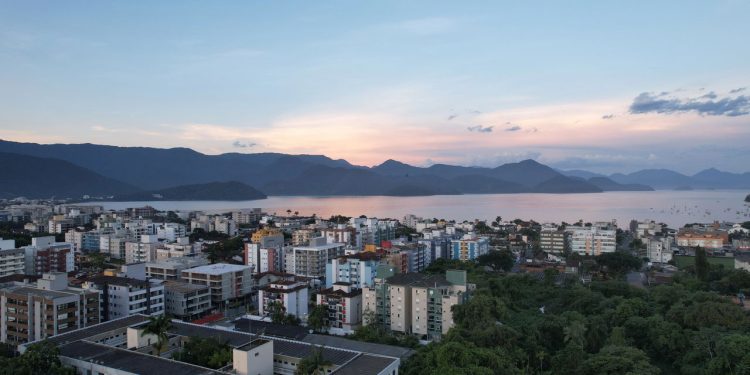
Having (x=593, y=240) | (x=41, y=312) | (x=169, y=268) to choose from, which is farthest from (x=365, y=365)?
(x=593, y=240)

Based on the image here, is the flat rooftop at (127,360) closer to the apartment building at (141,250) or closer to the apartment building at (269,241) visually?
the apartment building at (269,241)

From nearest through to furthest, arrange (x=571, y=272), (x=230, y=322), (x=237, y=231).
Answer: (x=230, y=322), (x=571, y=272), (x=237, y=231)

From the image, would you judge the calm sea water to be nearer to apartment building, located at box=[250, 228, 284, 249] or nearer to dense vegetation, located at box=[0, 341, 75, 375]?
apartment building, located at box=[250, 228, 284, 249]

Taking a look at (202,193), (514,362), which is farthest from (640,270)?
(202,193)

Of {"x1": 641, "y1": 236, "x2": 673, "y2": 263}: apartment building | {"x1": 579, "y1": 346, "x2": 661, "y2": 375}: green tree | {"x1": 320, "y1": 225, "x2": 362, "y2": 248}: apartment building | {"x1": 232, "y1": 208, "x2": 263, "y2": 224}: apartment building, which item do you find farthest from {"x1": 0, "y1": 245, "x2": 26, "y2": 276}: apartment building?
{"x1": 641, "y1": 236, "x2": 673, "y2": 263}: apartment building

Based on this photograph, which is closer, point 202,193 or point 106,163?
point 202,193

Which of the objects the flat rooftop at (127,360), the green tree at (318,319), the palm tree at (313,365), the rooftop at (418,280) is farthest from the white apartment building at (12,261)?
the palm tree at (313,365)

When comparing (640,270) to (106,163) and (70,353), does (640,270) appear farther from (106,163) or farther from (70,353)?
(106,163)

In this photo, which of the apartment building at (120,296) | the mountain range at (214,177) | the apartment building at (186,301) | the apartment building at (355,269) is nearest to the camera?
the apartment building at (120,296)
